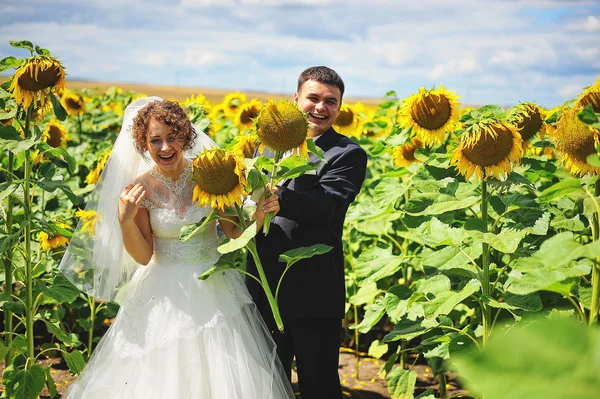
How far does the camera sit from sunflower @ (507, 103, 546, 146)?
253 cm

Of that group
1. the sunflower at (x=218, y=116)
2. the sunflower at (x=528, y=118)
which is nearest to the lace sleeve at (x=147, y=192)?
the sunflower at (x=528, y=118)

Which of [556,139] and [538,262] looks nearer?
[538,262]

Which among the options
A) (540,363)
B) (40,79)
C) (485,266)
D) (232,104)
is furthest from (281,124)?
(232,104)

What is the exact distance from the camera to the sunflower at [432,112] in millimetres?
2973

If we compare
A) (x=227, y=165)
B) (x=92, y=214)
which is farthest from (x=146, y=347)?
(x=227, y=165)

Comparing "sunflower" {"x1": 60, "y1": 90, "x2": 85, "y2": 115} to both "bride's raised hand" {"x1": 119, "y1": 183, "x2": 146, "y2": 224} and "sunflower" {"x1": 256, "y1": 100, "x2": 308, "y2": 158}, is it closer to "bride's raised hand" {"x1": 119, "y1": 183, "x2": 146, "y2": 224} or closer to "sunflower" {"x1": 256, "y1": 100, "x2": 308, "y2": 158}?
"bride's raised hand" {"x1": 119, "y1": 183, "x2": 146, "y2": 224}

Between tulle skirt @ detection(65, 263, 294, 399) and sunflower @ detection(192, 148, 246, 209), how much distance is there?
678mm

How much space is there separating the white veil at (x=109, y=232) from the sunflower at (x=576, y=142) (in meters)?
1.48

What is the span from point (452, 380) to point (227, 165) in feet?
8.06

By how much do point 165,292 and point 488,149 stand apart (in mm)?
1423

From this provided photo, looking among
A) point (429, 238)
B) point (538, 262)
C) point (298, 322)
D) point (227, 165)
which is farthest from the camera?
point (298, 322)

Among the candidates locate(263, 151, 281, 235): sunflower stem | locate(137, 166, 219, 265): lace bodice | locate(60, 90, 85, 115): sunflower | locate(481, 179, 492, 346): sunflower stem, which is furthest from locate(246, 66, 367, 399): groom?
locate(60, 90, 85, 115): sunflower

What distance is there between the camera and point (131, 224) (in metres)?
2.66

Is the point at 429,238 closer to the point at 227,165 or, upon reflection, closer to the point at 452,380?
the point at 227,165
